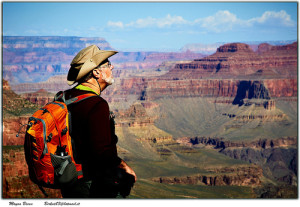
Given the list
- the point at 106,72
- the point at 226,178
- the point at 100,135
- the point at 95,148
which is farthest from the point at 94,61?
the point at 226,178

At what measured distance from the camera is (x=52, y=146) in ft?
25.6

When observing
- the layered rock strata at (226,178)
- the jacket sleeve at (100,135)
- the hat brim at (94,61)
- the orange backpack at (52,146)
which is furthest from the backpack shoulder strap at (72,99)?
the layered rock strata at (226,178)

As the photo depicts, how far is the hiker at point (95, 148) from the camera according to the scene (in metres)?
7.73

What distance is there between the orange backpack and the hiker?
11 centimetres

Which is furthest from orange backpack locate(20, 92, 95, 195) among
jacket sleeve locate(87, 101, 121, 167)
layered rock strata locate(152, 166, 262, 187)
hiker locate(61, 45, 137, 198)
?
layered rock strata locate(152, 166, 262, 187)

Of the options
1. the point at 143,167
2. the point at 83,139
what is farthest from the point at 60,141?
the point at 143,167

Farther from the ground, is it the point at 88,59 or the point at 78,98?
the point at 88,59

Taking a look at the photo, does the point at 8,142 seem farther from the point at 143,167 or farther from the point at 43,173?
the point at 143,167

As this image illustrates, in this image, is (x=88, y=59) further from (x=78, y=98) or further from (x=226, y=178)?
(x=226, y=178)

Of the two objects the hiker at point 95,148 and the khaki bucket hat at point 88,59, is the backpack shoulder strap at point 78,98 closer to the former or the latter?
the hiker at point 95,148

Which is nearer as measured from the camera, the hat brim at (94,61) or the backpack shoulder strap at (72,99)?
the backpack shoulder strap at (72,99)

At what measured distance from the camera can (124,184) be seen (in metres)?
8.04

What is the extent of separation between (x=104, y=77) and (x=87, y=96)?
523 millimetres

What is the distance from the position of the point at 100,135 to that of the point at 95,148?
0.19 m
